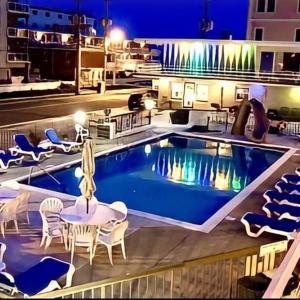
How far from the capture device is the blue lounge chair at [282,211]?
12.2 m

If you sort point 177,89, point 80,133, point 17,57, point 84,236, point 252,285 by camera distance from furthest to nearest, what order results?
point 17,57 → point 177,89 → point 80,133 → point 84,236 → point 252,285

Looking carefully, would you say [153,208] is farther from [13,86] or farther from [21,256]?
[13,86]

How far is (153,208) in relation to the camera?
1467 centimetres

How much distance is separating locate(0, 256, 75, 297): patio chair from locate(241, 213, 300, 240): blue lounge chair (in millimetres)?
4362

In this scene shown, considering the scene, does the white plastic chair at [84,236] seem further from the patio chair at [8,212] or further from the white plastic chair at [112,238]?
the patio chair at [8,212]

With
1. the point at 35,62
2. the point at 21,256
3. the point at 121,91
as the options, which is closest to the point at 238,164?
the point at 21,256

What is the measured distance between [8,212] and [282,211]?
20.4 ft

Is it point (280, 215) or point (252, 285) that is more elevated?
point (252, 285)

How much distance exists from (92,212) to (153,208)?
15.2ft

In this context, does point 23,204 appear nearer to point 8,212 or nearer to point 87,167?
point 8,212

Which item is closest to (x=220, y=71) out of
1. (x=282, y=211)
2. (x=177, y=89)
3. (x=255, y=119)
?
(x=177, y=89)

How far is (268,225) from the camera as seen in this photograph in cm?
1128

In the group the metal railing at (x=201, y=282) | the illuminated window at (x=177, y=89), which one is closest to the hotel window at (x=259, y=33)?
the illuminated window at (x=177, y=89)

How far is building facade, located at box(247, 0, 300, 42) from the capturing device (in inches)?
1458
